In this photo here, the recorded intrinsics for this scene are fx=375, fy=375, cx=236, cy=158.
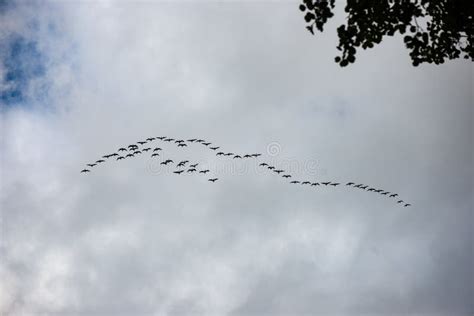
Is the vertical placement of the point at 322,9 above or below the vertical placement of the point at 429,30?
below

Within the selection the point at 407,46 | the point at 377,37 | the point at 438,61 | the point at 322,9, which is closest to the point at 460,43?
the point at 438,61

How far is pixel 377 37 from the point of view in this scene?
1030 centimetres

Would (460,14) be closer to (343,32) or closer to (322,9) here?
(343,32)

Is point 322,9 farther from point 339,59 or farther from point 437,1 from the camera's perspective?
point 437,1

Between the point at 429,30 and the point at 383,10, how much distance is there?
5.86 ft

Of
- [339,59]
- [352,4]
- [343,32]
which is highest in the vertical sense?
[352,4]

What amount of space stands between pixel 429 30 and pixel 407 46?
1.20 meters

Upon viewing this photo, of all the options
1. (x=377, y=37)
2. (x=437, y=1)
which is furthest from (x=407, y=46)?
(x=437, y=1)

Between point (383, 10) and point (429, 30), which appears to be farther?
point (429, 30)

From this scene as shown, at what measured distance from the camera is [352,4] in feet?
33.0

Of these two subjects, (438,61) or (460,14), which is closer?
(460,14)

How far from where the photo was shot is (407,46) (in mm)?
10250

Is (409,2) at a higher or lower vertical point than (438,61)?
higher

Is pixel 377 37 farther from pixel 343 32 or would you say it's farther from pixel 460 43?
pixel 460 43
